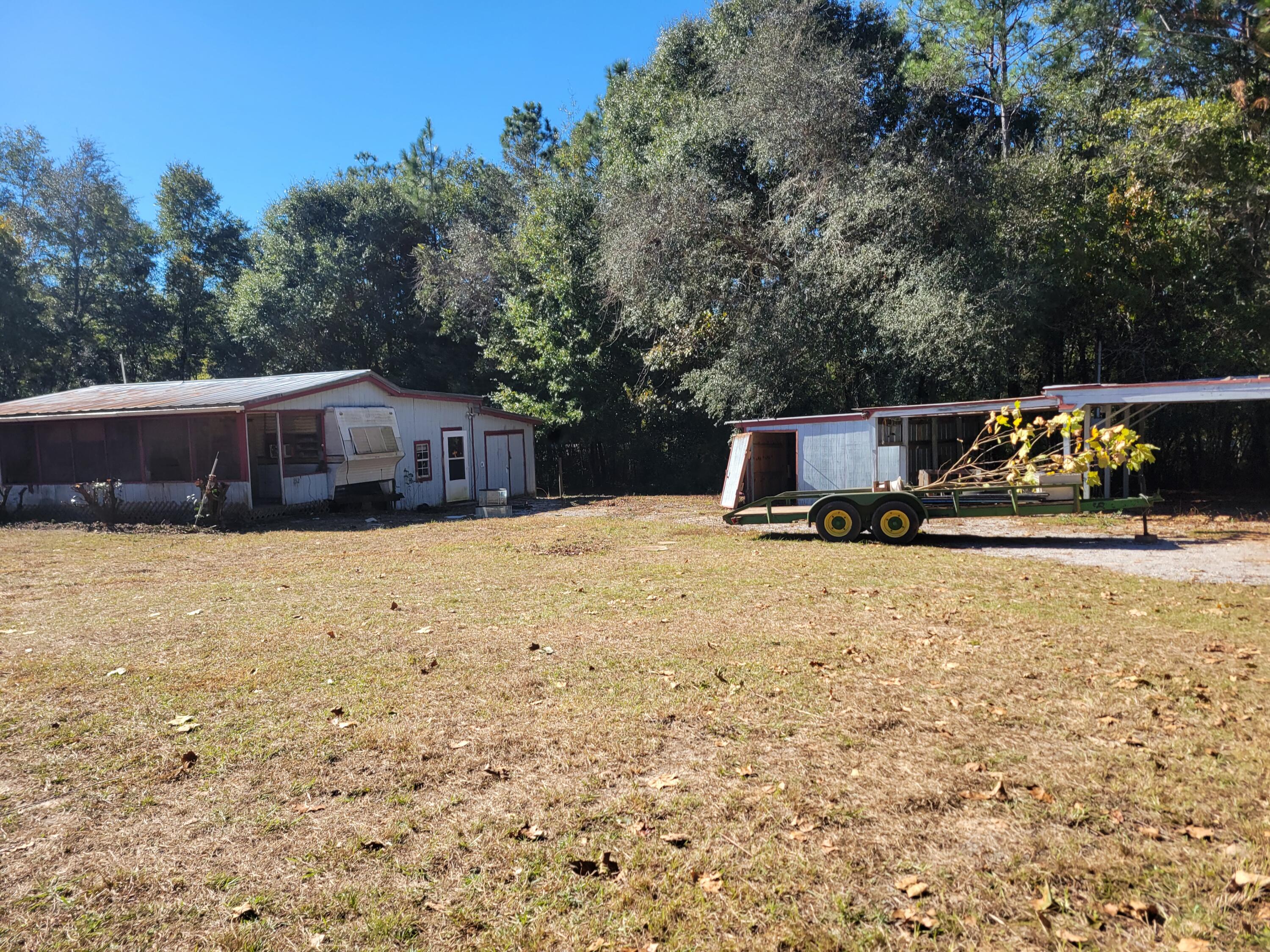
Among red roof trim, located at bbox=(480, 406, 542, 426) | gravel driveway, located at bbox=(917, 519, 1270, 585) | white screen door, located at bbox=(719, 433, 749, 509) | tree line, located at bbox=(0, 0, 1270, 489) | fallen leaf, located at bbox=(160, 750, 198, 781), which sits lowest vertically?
gravel driveway, located at bbox=(917, 519, 1270, 585)

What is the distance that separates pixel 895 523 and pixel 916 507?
42 centimetres

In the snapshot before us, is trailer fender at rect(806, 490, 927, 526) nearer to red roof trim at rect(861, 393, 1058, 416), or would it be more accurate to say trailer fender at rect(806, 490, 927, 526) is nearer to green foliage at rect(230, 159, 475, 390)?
red roof trim at rect(861, 393, 1058, 416)

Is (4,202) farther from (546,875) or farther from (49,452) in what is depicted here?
(546,875)

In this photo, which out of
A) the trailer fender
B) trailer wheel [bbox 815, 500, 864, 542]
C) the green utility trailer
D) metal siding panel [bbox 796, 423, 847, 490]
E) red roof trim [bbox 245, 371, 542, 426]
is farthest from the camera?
red roof trim [bbox 245, 371, 542, 426]

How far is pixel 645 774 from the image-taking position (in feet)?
13.2

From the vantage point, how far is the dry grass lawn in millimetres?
2869

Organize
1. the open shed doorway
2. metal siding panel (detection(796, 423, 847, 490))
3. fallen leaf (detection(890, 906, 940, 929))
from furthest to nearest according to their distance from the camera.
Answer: the open shed doorway → metal siding panel (detection(796, 423, 847, 490)) → fallen leaf (detection(890, 906, 940, 929))

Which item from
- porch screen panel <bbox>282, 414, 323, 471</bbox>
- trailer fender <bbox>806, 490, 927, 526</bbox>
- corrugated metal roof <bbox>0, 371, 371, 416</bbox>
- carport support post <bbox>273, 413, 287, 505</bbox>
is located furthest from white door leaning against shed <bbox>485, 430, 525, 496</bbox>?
trailer fender <bbox>806, 490, 927, 526</bbox>

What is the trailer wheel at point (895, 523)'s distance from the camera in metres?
12.5

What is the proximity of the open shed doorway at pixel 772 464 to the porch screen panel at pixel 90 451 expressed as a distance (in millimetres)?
16357

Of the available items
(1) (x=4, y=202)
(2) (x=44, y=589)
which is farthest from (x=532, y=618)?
(1) (x=4, y=202)

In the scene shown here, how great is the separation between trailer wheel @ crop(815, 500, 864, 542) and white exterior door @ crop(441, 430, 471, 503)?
12.9m

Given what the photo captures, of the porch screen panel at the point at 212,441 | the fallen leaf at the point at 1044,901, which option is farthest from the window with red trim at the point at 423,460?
the fallen leaf at the point at 1044,901

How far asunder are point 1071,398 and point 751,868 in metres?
14.4
